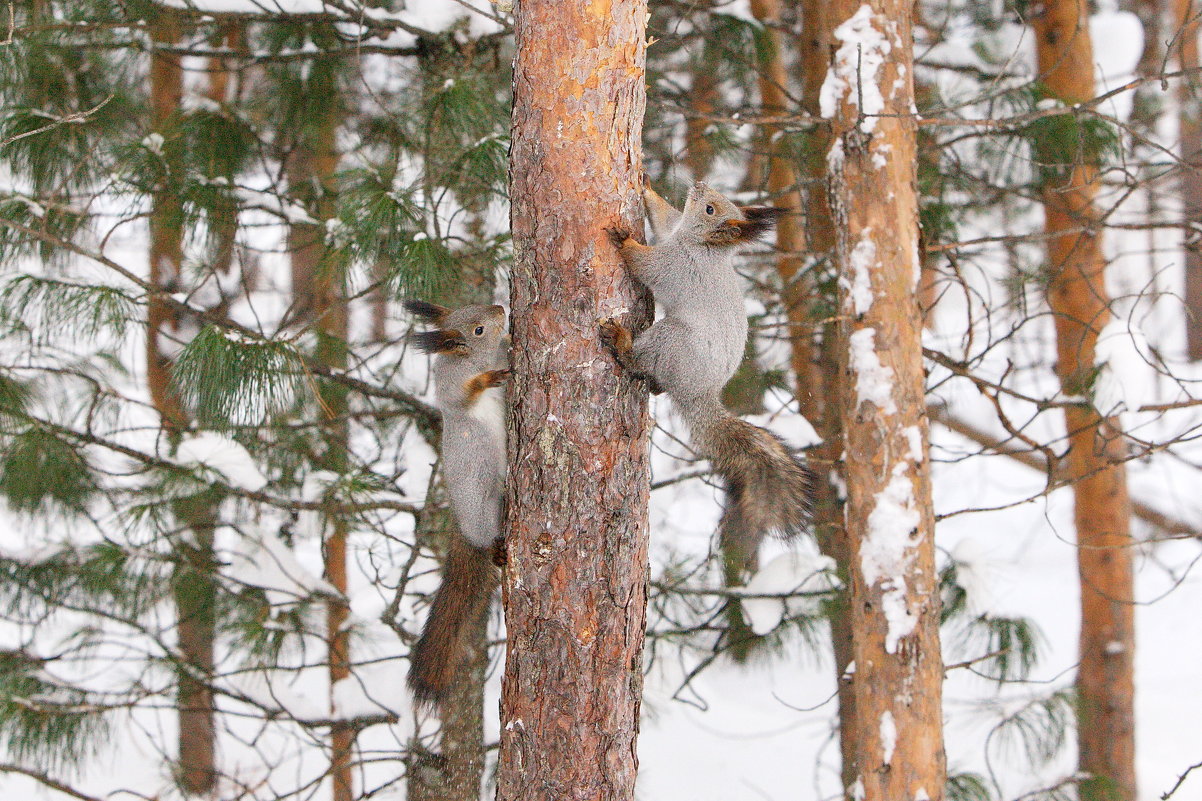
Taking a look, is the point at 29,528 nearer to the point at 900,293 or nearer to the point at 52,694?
the point at 52,694

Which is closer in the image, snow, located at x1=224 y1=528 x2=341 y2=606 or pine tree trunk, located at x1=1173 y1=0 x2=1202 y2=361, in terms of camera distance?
snow, located at x1=224 y1=528 x2=341 y2=606

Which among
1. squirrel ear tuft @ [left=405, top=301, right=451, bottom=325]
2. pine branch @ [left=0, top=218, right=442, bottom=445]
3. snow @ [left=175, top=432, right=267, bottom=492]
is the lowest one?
snow @ [left=175, top=432, right=267, bottom=492]

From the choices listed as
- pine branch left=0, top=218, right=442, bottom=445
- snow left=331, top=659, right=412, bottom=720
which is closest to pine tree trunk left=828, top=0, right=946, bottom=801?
pine branch left=0, top=218, right=442, bottom=445

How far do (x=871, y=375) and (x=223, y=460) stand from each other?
192cm

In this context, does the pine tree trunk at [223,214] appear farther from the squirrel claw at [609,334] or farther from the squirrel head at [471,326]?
the squirrel claw at [609,334]

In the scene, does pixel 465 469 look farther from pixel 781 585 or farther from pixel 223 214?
pixel 781 585

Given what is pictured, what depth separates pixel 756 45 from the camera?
3988 millimetres

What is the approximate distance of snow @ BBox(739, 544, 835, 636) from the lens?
340 centimetres

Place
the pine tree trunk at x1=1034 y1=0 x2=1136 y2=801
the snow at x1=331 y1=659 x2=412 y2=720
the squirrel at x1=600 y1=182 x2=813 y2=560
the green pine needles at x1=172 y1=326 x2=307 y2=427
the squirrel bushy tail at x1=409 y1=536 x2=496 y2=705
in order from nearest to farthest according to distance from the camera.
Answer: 1. the squirrel at x1=600 y1=182 x2=813 y2=560
2. the squirrel bushy tail at x1=409 y1=536 x2=496 y2=705
3. the green pine needles at x1=172 y1=326 x2=307 y2=427
4. the snow at x1=331 y1=659 x2=412 y2=720
5. the pine tree trunk at x1=1034 y1=0 x2=1136 y2=801

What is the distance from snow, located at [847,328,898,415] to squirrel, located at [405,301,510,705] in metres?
0.94

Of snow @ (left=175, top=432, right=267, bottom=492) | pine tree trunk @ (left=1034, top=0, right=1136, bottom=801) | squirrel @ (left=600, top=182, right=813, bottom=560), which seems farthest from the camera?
pine tree trunk @ (left=1034, top=0, right=1136, bottom=801)

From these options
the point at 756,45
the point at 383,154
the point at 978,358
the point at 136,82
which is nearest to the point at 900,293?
the point at 978,358

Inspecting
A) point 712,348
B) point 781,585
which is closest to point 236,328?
point 712,348

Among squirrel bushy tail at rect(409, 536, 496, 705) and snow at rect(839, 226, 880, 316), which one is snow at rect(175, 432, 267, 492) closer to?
squirrel bushy tail at rect(409, 536, 496, 705)
